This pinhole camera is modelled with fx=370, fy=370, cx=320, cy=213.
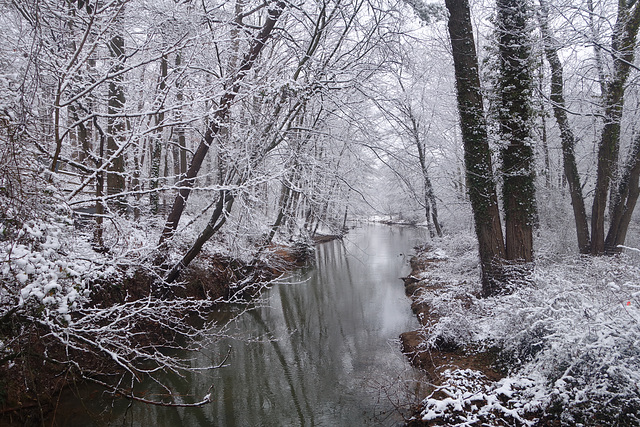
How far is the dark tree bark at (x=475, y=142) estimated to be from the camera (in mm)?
6934

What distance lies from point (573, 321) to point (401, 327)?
14.6 ft

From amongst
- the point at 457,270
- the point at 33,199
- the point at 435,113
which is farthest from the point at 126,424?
the point at 435,113

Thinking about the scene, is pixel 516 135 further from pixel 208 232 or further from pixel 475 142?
pixel 208 232

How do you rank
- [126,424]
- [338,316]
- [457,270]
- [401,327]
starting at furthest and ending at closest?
[457,270] < [338,316] < [401,327] < [126,424]

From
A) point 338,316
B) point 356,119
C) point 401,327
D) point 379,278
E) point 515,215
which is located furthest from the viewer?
point 379,278

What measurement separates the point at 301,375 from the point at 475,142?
5296 millimetres

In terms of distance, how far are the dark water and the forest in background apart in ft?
2.73

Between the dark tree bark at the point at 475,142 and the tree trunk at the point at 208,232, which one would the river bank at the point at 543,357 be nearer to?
the dark tree bark at the point at 475,142

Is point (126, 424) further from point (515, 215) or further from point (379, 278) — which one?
point (379, 278)

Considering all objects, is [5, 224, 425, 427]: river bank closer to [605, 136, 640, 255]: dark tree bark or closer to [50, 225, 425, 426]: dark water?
[50, 225, 425, 426]: dark water

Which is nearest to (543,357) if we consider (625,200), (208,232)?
(208,232)

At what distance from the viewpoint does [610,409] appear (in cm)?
339

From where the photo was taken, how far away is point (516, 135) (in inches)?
270

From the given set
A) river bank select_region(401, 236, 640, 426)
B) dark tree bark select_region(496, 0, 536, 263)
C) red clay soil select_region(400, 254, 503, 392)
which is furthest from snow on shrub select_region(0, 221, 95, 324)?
dark tree bark select_region(496, 0, 536, 263)
